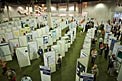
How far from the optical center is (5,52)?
12391 mm

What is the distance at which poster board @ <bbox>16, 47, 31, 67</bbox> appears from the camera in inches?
441

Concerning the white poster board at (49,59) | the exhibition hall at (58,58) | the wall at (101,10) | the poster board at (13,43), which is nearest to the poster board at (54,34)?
the exhibition hall at (58,58)

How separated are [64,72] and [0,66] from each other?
5122 mm

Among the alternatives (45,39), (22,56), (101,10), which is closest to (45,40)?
(45,39)

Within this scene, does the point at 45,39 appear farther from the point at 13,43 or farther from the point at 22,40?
the point at 13,43

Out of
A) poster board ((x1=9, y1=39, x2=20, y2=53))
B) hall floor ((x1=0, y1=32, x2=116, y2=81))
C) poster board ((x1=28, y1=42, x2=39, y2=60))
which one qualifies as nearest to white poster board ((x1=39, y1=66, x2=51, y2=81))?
hall floor ((x1=0, y1=32, x2=116, y2=81))

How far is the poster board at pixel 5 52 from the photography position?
40.0ft

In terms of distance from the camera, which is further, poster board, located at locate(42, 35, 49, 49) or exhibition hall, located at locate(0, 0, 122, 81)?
poster board, located at locate(42, 35, 49, 49)

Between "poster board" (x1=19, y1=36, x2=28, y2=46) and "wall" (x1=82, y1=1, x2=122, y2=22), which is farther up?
"wall" (x1=82, y1=1, x2=122, y2=22)

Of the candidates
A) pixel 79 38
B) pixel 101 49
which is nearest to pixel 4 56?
pixel 101 49

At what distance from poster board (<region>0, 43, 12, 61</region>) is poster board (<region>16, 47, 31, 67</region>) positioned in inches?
67.2

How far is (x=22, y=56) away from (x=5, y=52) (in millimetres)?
1981

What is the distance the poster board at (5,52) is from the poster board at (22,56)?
1707 millimetres

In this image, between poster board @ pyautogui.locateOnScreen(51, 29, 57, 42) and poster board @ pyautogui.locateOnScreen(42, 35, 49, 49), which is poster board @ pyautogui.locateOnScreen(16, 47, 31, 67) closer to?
poster board @ pyautogui.locateOnScreen(42, 35, 49, 49)
